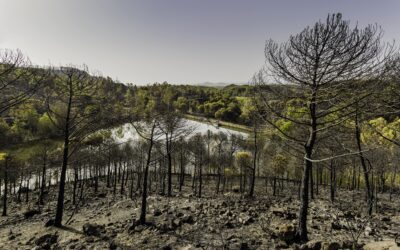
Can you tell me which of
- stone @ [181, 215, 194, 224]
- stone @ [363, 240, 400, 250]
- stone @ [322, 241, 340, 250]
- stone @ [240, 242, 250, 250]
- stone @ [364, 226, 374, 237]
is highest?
stone @ [363, 240, 400, 250]

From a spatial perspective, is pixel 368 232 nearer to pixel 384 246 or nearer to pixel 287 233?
pixel 287 233

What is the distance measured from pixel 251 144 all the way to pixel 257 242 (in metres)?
34.4

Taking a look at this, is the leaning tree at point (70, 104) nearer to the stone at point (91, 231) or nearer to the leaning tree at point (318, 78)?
the stone at point (91, 231)

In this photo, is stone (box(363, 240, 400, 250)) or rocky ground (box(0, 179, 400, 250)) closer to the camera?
stone (box(363, 240, 400, 250))

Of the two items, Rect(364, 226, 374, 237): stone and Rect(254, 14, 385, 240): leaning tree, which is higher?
Rect(254, 14, 385, 240): leaning tree

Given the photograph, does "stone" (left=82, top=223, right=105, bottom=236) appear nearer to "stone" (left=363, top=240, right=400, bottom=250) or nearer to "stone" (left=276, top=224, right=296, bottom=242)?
"stone" (left=276, top=224, right=296, bottom=242)


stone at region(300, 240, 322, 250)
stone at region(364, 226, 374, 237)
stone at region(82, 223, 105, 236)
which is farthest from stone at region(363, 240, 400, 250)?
stone at region(82, 223, 105, 236)

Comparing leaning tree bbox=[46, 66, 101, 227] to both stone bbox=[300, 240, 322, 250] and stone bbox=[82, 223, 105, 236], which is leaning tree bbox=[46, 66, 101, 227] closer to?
stone bbox=[82, 223, 105, 236]

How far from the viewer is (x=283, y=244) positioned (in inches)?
360

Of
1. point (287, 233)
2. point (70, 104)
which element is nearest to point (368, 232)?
point (287, 233)

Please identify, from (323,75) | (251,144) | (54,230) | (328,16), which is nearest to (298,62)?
(323,75)

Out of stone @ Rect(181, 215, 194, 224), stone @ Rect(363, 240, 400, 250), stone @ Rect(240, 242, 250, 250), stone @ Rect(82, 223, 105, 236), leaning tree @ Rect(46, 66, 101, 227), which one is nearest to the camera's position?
stone @ Rect(363, 240, 400, 250)

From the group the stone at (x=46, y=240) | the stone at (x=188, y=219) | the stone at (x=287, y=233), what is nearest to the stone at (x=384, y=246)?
the stone at (x=287, y=233)

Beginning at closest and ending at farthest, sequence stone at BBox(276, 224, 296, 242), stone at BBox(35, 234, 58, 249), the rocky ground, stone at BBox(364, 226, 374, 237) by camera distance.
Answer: the rocky ground < stone at BBox(276, 224, 296, 242) < stone at BBox(364, 226, 374, 237) < stone at BBox(35, 234, 58, 249)
